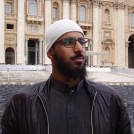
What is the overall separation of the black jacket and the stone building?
3424 centimetres

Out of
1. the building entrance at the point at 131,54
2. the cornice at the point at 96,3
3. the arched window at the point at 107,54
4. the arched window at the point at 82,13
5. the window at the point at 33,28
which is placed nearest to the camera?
the window at the point at 33,28

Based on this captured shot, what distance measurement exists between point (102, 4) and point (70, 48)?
44018mm

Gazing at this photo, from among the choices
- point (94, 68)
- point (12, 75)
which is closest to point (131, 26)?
point (94, 68)

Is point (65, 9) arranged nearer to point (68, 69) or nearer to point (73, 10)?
point (73, 10)

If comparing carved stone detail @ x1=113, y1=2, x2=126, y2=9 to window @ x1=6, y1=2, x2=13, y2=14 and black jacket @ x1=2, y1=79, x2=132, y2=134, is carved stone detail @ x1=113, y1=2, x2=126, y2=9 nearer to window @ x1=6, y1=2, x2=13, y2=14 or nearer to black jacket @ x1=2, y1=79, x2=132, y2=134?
window @ x1=6, y1=2, x2=13, y2=14

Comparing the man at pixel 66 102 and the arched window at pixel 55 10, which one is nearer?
the man at pixel 66 102

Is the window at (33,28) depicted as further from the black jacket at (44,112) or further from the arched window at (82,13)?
the black jacket at (44,112)

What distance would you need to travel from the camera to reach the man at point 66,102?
253 centimetres

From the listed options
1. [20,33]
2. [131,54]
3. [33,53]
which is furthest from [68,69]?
[131,54]

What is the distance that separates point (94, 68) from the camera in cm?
4056

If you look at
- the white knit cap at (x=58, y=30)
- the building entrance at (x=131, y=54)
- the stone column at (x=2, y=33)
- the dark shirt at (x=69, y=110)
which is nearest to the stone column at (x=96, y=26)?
the building entrance at (x=131, y=54)

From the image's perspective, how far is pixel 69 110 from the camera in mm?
2555

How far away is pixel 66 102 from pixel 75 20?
4155 cm

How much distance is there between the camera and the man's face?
2.61 meters
